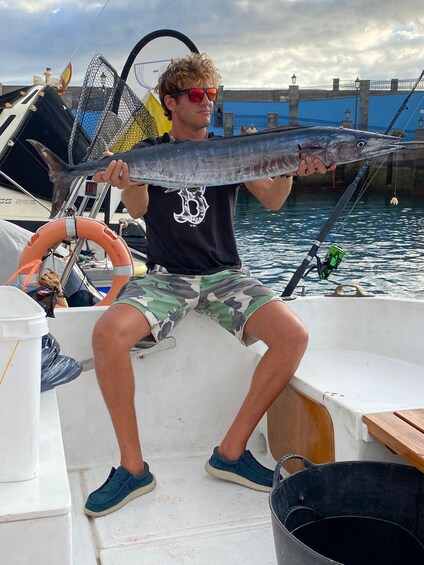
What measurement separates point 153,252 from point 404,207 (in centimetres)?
2817

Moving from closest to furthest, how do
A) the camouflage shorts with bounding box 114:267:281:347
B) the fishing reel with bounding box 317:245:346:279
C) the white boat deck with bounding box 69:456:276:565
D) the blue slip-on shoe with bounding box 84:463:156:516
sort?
1. the white boat deck with bounding box 69:456:276:565
2. the blue slip-on shoe with bounding box 84:463:156:516
3. the camouflage shorts with bounding box 114:267:281:347
4. the fishing reel with bounding box 317:245:346:279

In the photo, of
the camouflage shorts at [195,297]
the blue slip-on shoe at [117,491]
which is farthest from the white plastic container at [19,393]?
the camouflage shorts at [195,297]

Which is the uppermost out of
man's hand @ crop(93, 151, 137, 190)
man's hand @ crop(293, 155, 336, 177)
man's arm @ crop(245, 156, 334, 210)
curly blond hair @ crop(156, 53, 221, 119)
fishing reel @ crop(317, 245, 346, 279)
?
curly blond hair @ crop(156, 53, 221, 119)

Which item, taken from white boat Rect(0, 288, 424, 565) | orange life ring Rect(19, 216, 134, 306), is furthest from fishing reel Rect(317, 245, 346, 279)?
orange life ring Rect(19, 216, 134, 306)

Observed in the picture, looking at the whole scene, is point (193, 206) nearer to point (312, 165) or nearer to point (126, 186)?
point (126, 186)

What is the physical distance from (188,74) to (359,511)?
80.1 inches

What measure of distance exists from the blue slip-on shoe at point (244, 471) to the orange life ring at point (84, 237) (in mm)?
1603

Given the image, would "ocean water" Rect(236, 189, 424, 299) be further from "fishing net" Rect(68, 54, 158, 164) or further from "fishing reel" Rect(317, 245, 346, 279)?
"fishing reel" Rect(317, 245, 346, 279)

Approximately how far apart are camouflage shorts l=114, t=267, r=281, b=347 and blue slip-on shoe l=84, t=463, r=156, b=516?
1.84ft

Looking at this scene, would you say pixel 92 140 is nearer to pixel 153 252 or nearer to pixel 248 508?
pixel 153 252

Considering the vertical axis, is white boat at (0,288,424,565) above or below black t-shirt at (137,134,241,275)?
below

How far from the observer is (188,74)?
308cm

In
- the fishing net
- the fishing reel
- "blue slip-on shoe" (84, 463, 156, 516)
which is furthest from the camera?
the fishing net

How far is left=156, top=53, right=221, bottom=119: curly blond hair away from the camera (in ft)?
10.1
